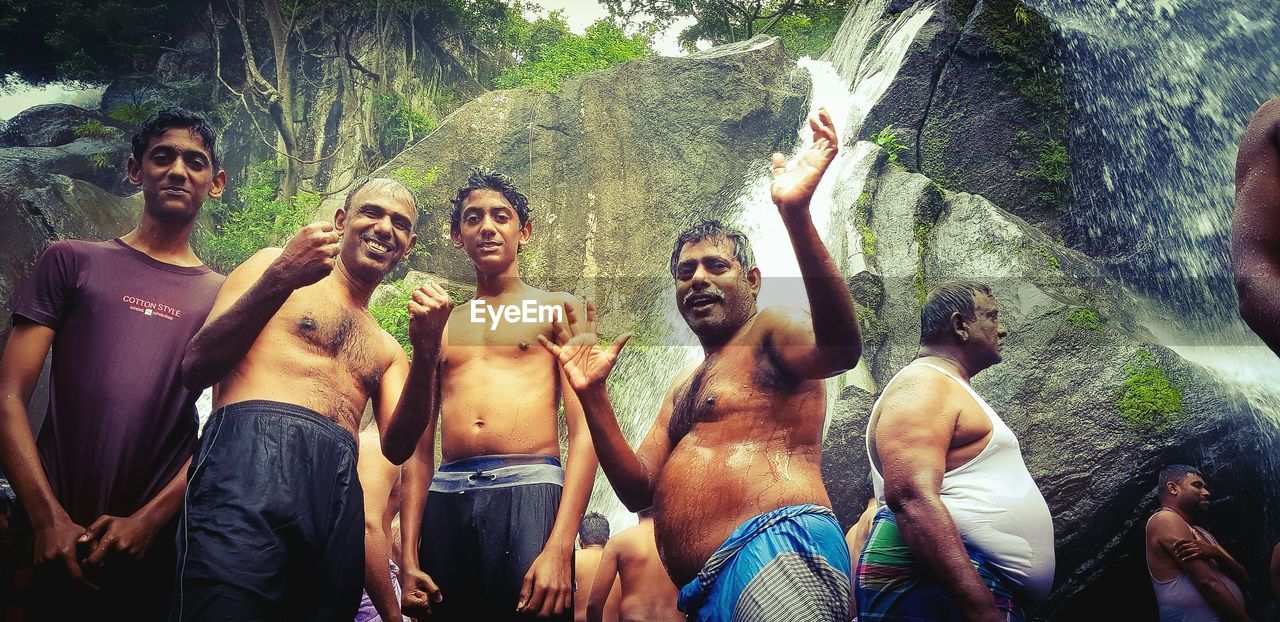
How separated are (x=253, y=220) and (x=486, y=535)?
5396mm

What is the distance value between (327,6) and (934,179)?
553cm

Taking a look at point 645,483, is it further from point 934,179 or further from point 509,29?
point 509,29

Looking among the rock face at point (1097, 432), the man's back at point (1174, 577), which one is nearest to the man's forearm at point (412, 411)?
the rock face at point (1097, 432)

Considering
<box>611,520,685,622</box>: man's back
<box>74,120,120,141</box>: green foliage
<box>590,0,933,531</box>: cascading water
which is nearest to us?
<box>611,520,685,622</box>: man's back

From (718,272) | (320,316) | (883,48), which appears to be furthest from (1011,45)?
(320,316)

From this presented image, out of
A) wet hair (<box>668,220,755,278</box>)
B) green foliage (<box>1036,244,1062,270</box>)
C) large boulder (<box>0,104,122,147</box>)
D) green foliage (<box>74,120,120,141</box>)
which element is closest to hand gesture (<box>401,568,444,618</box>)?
wet hair (<box>668,220,755,278</box>)

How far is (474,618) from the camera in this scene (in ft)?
9.91

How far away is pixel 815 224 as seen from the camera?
549cm

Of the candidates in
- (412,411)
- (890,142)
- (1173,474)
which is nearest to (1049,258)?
(1173,474)

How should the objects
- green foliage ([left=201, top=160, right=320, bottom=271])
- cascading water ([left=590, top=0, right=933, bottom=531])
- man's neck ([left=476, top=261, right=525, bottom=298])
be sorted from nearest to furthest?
1. man's neck ([left=476, top=261, right=525, bottom=298])
2. cascading water ([left=590, top=0, right=933, bottom=531])
3. green foliage ([left=201, top=160, right=320, bottom=271])

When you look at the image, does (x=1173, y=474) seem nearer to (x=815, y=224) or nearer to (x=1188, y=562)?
(x=1188, y=562)

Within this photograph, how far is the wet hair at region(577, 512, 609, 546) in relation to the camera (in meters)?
4.76

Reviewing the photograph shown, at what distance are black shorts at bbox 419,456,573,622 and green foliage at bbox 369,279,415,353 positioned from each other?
3.81 m

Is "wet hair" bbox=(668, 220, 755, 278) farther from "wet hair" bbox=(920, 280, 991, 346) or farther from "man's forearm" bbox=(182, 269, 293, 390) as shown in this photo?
"man's forearm" bbox=(182, 269, 293, 390)
